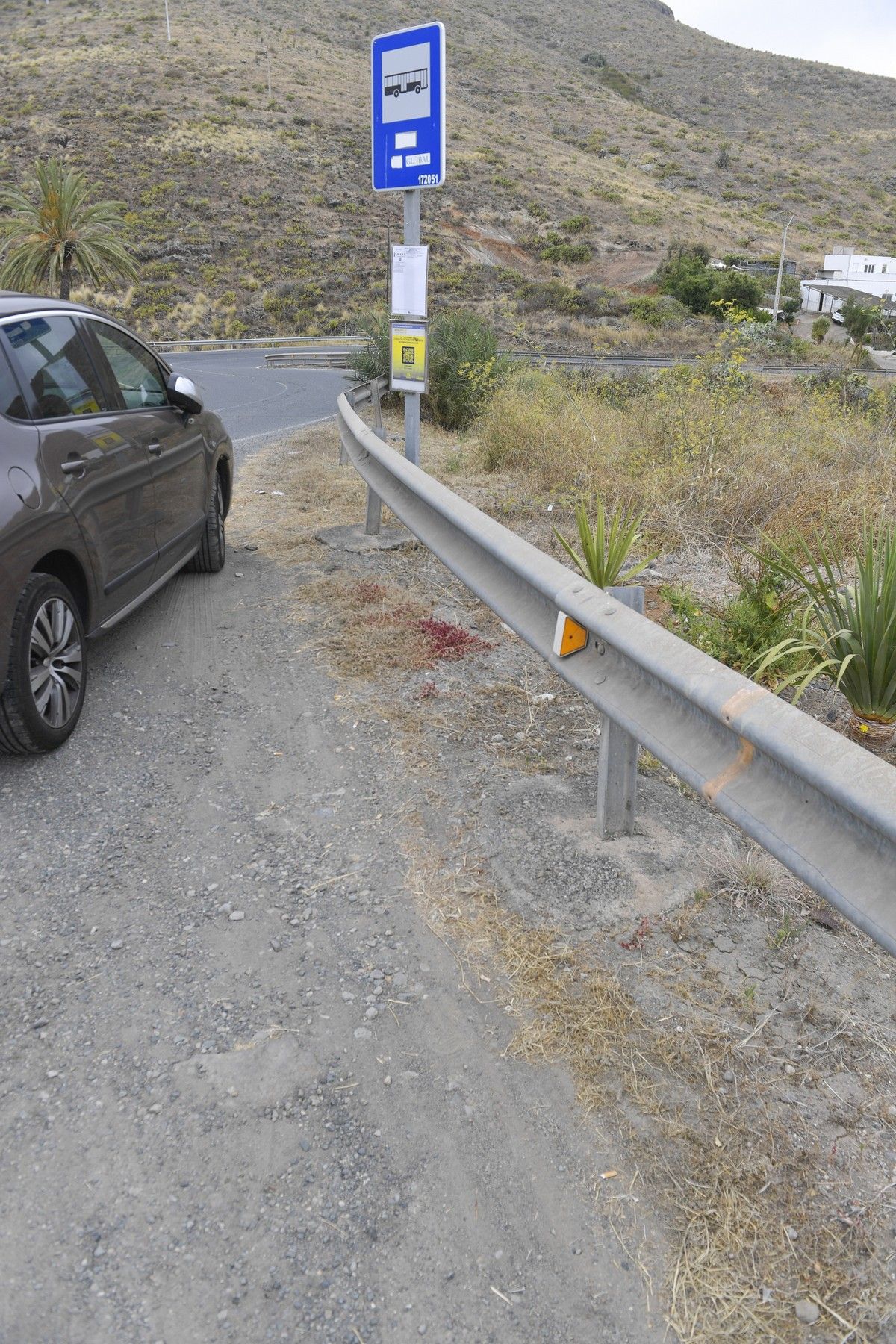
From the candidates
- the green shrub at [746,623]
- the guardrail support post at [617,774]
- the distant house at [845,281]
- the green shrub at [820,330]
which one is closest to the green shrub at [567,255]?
the green shrub at [820,330]

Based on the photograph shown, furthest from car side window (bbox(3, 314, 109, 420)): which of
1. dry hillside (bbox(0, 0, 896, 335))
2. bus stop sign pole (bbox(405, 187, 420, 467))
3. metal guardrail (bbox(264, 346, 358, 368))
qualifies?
dry hillside (bbox(0, 0, 896, 335))

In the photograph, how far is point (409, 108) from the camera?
6.61m

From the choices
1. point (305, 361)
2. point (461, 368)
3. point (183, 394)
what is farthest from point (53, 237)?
point (183, 394)

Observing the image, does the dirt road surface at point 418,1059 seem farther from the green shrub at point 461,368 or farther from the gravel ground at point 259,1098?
the green shrub at point 461,368

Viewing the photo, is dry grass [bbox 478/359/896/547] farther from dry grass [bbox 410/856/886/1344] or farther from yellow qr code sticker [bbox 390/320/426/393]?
dry grass [bbox 410/856/886/1344]

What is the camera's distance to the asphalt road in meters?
14.8

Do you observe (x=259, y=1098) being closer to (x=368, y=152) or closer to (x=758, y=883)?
(x=758, y=883)

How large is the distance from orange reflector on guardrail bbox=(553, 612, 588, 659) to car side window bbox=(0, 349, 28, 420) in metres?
2.43

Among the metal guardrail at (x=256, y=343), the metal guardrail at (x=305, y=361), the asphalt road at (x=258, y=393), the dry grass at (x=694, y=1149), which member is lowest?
the dry grass at (x=694, y=1149)

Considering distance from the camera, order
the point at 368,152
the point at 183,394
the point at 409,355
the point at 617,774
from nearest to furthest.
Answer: the point at 617,774 < the point at 183,394 < the point at 409,355 < the point at 368,152

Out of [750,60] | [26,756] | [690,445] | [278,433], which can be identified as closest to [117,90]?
[278,433]

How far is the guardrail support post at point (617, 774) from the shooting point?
126 inches

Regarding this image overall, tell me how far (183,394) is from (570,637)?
363cm

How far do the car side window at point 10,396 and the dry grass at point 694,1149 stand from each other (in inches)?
106
